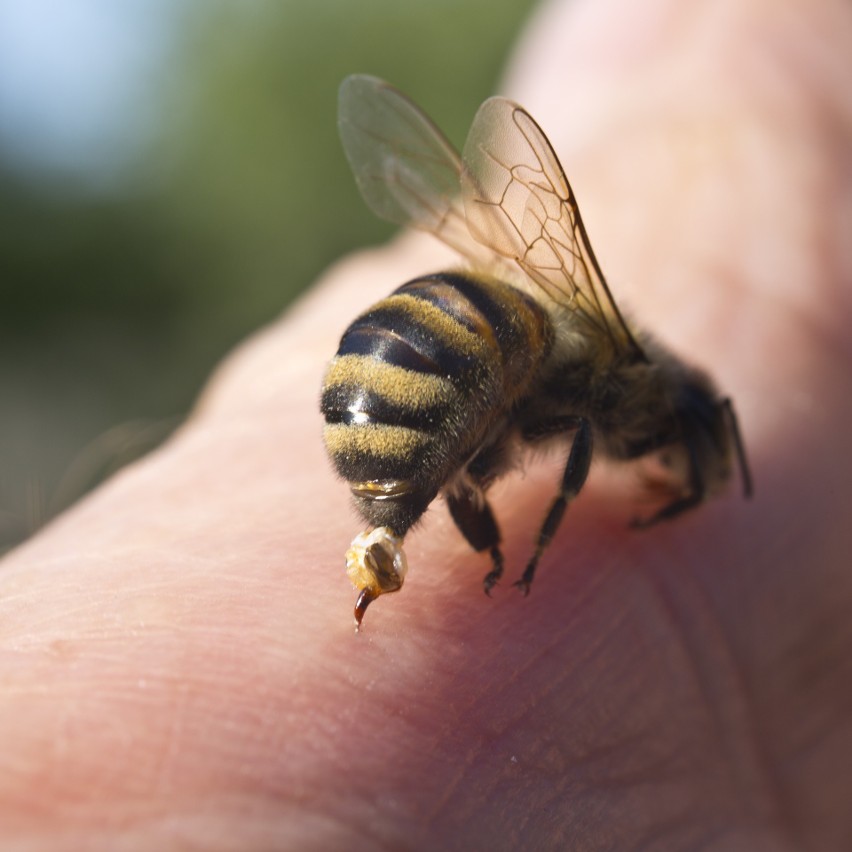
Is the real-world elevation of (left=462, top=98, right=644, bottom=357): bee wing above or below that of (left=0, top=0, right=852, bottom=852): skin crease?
above

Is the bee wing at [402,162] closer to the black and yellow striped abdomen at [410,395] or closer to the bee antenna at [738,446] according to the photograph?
the black and yellow striped abdomen at [410,395]

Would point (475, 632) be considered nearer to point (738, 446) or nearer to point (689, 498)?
point (689, 498)

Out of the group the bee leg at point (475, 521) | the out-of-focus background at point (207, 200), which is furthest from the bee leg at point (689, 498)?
the out-of-focus background at point (207, 200)

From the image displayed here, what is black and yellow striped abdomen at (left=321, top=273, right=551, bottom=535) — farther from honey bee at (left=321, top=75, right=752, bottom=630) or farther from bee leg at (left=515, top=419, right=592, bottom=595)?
bee leg at (left=515, top=419, right=592, bottom=595)

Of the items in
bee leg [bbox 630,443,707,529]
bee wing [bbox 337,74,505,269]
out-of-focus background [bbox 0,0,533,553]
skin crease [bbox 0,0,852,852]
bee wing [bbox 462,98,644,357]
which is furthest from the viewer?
out-of-focus background [bbox 0,0,533,553]

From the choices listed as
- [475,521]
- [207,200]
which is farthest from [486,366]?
[207,200]

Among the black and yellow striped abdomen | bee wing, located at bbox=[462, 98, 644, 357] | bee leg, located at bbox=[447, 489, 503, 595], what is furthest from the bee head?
the black and yellow striped abdomen

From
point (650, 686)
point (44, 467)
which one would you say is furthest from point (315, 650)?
point (44, 467)
